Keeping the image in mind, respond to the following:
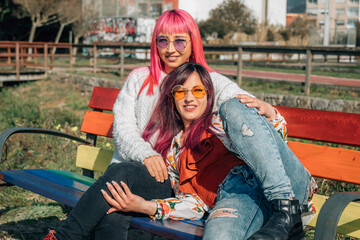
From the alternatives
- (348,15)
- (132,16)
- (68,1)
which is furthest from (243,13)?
(68,1)

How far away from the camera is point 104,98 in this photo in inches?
155

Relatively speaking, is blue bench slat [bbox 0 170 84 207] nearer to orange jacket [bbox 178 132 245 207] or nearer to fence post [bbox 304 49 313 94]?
orange jacket [bbox 178 132 245 207]

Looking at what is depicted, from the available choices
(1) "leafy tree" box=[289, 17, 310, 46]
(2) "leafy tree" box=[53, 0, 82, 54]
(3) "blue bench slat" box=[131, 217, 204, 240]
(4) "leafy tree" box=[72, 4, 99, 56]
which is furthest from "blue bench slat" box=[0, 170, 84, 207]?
(1) "leafy tree" box=[289, 17, 310, 46]

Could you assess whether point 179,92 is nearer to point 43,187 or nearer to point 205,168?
point 205,168

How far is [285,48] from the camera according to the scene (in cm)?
1009

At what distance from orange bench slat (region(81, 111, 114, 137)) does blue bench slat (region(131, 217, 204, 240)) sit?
1.49 meters

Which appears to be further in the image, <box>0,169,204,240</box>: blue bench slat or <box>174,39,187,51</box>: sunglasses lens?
<box>174,39,187,51</box>: sunglasses lens

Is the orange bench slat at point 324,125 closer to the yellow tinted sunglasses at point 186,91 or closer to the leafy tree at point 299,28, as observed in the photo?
the yellow tinted sunglasses at point 186,91

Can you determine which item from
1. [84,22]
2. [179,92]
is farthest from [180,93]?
[84,22]

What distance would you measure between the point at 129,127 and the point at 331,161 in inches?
47.6

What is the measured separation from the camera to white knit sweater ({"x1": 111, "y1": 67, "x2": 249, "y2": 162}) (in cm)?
288

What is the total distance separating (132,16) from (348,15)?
19941mm

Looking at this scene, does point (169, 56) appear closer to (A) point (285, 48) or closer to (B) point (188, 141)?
(B) point (188, 141)

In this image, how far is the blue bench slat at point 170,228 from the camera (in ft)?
7.43
